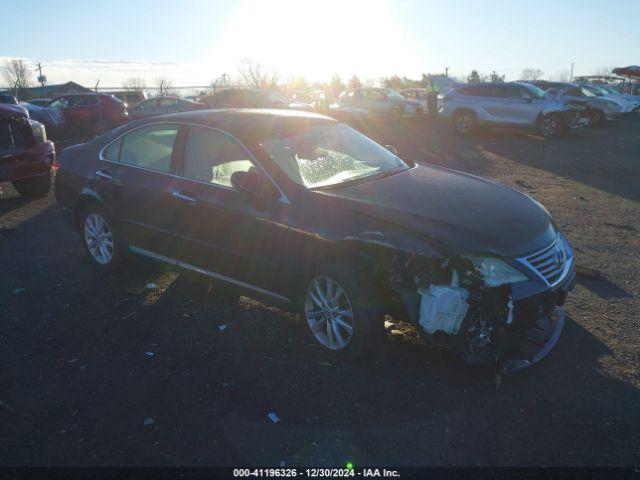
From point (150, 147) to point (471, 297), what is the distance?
331 cm

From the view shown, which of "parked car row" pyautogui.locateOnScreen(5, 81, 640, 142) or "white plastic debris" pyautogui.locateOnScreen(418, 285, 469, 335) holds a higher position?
"parked car row" pyautogui.locateOnScreen(5, 81, 640, 142)

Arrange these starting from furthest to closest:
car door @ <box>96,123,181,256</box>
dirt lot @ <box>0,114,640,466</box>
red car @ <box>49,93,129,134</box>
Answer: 1. red car @ <box>49,93,129,134</box>
2. car door @ <box>96,123,181,256</box>
3. dirt lot @ <box>0,114,640,466</box>

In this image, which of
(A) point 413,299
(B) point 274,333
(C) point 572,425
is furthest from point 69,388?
(C) point 572,425

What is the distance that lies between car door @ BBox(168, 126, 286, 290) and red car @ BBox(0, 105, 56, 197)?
16.3 ft

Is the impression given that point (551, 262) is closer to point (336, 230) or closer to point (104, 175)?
point (336, 230)

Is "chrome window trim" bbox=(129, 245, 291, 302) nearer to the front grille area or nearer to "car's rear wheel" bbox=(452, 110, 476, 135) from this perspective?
the front grille area

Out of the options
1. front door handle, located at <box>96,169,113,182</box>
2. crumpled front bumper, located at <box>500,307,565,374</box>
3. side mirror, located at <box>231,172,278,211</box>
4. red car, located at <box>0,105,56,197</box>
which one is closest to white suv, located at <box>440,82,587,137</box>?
red car, located at <box>0,105,56,197</box>

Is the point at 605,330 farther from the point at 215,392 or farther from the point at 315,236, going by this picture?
the point at 215,392

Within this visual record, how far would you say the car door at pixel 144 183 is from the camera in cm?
470

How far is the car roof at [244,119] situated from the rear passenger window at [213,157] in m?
0.09

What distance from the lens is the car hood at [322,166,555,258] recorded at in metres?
3.35

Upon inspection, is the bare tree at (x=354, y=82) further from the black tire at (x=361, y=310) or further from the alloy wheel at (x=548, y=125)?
the black tire at (x=361, y=310)

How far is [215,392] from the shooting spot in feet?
11.2

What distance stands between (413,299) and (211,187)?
1.96m
